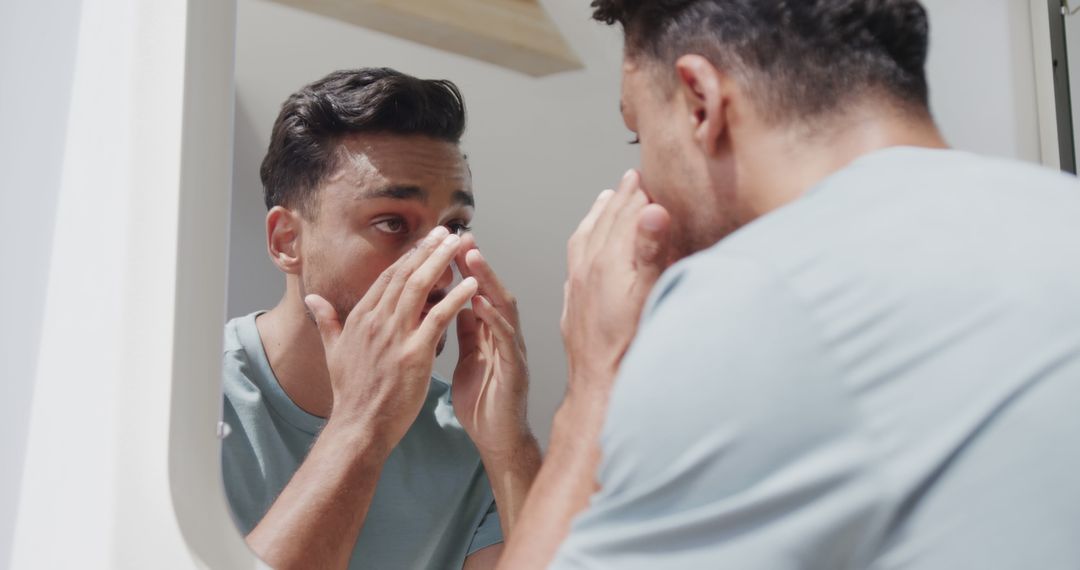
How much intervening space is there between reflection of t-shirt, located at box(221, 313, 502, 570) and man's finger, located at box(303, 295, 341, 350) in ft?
0.22

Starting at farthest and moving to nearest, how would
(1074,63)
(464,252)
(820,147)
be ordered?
(1074,63)
(464,252)
(820,147)

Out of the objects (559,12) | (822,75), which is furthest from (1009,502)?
(559,12)

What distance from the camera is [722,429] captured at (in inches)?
16.8

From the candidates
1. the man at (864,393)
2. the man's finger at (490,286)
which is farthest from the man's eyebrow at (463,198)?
the man at (864,393)

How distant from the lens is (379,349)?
94 cm

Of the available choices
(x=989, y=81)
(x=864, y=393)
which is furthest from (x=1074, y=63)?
(x=864, y=393)

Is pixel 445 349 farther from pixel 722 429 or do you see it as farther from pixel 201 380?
pixel 722 429

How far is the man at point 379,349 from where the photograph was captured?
36.8 inches

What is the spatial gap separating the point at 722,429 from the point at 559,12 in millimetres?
860

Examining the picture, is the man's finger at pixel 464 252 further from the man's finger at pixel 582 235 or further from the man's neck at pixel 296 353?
the man's finger at pixel 582 235

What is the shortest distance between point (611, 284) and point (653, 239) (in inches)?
1.6

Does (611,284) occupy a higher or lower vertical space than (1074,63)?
lower

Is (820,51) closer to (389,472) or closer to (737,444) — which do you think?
(737,444)

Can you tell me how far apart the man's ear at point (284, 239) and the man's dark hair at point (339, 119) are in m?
0.02
